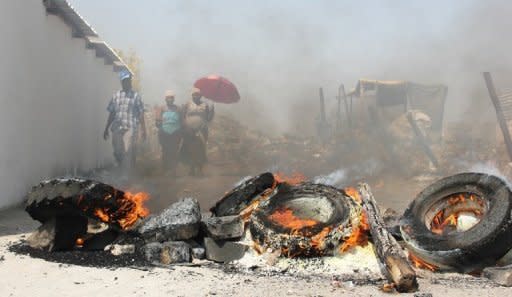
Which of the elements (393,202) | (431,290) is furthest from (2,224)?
(393,202)

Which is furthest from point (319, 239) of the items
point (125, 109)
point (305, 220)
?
point (125, 109)

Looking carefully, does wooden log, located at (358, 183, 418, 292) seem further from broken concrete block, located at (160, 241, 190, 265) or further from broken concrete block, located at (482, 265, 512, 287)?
broken concrete block, located at (160, 241, 190, 265)

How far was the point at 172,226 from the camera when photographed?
527 centimetres

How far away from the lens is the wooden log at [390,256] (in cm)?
394

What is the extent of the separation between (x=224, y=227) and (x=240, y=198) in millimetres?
895

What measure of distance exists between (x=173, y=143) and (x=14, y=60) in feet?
18.2

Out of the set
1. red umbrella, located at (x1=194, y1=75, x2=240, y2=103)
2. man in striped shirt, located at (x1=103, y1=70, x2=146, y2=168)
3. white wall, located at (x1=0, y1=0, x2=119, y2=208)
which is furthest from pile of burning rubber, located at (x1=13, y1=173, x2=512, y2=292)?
red umbrella, located at (x1=194, y1=75, x2=240, y2=103)

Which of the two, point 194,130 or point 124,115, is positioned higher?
point 194,130

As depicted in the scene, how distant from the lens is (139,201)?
19.4 ft

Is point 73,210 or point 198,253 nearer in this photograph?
point 73,210

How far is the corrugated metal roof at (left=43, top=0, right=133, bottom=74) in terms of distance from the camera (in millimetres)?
Answer: 10461

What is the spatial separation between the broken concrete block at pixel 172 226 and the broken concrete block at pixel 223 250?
234mm

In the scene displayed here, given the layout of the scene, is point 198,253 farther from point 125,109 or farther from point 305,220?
point 125,109

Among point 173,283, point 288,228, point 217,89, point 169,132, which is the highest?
point 217,89
